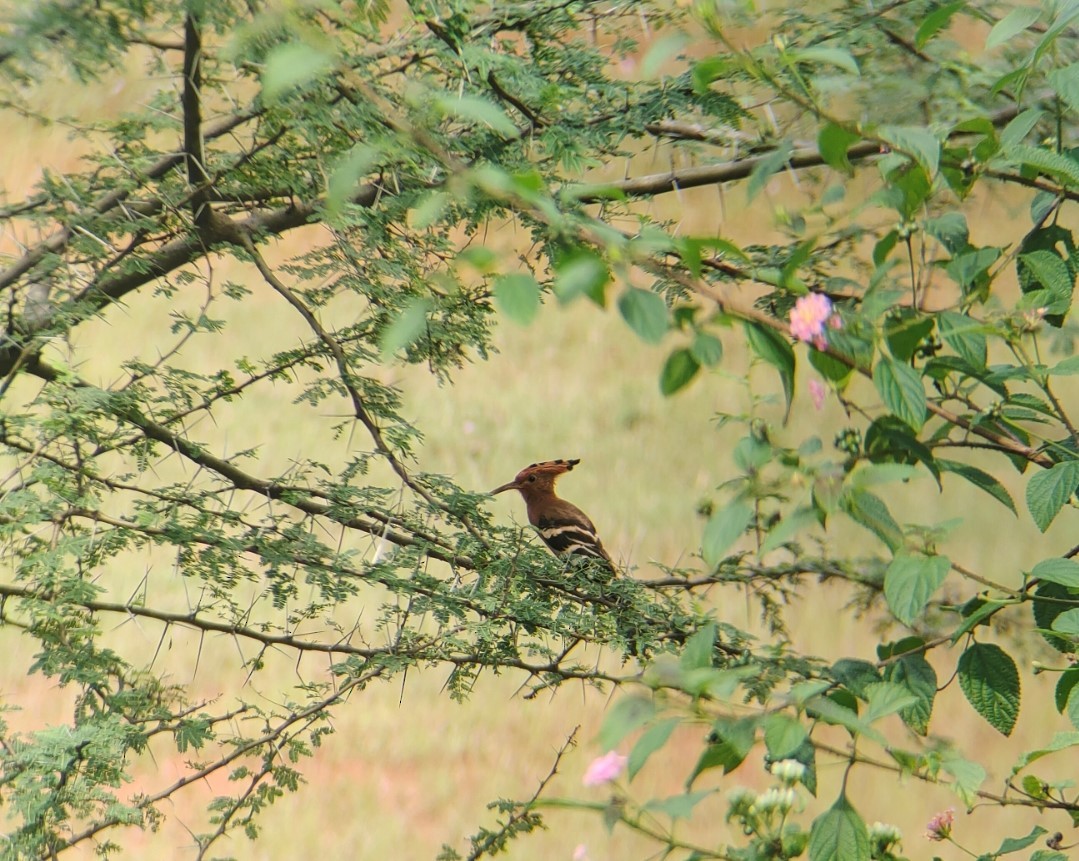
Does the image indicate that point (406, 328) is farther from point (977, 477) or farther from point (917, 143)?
point (977, 477)

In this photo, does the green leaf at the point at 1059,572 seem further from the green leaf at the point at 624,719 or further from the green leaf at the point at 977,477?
the green leaf at the point at 624,719

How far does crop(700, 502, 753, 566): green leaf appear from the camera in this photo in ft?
2.21

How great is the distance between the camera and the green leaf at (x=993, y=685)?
3.00ft

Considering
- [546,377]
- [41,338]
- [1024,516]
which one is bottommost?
[1024,516]

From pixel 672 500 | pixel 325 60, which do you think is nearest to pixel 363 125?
pixel 325 60

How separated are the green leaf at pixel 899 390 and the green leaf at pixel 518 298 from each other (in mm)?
241

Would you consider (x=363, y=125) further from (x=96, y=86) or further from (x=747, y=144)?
(x=747, y=144)

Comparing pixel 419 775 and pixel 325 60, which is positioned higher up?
pixel 325 60

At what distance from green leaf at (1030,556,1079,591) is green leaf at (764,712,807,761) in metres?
0.24

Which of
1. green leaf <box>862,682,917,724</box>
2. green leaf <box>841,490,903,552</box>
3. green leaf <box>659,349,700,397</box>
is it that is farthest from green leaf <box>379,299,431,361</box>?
green leaf <box>862,682,917,724</box>

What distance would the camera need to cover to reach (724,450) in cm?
386

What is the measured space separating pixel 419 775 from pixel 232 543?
1.75 meters

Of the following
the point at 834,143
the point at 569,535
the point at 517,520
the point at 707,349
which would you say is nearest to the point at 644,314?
the point at 707,349

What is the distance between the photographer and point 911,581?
75cm
